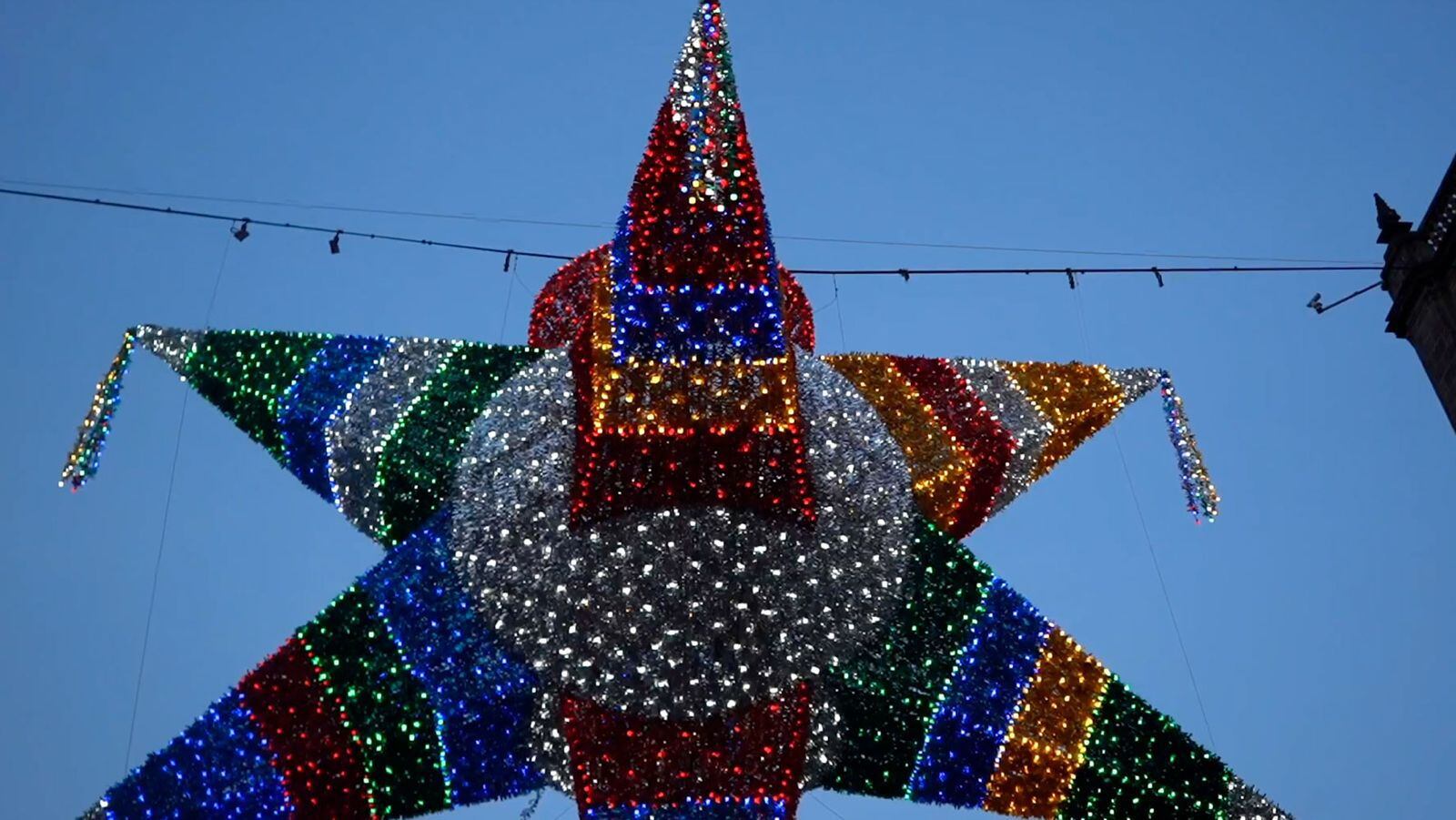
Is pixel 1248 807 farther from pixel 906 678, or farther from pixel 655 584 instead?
pixel 655 584

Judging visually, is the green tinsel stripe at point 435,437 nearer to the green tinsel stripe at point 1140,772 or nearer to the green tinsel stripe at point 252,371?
the green tinsel stripe at point 252,371

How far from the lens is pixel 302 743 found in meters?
5.33

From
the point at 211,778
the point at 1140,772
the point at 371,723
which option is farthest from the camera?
the point at 1140,772

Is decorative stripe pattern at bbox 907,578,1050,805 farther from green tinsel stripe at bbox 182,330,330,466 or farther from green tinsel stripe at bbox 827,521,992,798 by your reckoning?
green tinsel stripe at bbox 182,330,330,466

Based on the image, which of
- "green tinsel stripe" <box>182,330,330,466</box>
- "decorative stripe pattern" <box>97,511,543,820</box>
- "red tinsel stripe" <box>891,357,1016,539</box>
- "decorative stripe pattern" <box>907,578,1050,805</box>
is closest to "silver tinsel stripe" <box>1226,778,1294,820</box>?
"decorative stripe pattern" <box>907,578,1050,805</box>

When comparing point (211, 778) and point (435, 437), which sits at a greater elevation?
point (435, 437)

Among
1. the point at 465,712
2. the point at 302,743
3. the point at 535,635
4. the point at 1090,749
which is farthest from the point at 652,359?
the point at 1090,749

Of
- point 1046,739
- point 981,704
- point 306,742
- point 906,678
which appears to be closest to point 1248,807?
point 1046,739

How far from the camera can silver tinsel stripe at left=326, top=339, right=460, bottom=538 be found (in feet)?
18.7

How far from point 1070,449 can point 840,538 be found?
1363mm

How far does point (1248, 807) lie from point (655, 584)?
8.10 feet

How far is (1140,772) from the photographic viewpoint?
5578 millimetres

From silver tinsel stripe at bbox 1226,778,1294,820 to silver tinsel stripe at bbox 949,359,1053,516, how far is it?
57.5 inches

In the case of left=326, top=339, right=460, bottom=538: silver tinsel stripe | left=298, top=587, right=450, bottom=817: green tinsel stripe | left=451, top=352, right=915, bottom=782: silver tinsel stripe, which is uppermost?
left=326, top=339, right=460, bottom=538: silver tinsel stripe
